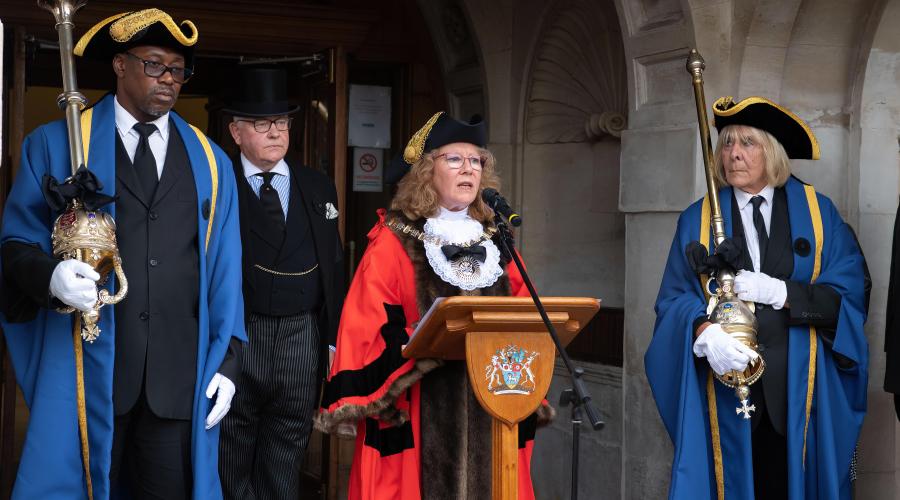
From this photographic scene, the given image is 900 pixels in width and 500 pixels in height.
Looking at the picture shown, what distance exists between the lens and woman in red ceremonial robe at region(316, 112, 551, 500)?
405cm

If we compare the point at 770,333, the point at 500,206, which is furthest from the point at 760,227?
the point at 500,206

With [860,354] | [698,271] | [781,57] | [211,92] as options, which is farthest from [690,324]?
[211,92]

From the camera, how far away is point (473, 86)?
22.3ft

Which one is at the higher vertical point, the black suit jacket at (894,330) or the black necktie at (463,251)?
the black necktie at (463,251)

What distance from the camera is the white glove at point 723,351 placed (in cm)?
398

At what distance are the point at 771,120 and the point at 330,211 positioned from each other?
1.71m

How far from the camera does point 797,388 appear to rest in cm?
420

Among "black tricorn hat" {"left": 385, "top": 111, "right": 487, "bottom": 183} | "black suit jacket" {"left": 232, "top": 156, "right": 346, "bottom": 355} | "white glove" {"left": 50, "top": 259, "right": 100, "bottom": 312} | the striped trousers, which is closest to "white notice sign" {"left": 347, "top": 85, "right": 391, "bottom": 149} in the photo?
"black suit jacket" {"left": 232, "top": 156, "right": 346, "bottom": 355}

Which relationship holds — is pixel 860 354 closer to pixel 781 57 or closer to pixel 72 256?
pixel 781 57

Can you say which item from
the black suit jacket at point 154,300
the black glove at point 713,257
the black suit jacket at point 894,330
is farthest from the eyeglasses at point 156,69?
the black suit jacket at point 894,330

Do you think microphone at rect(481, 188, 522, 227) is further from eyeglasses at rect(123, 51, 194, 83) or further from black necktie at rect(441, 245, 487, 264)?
eyeglasses at rect(123, 51, 194, 83)

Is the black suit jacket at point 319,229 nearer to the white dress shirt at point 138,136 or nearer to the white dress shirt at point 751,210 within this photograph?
the white dress shirt at point 138,136

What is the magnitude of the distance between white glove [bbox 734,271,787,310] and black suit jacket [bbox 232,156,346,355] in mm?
1565

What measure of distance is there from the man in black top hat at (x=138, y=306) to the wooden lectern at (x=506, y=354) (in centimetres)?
69
